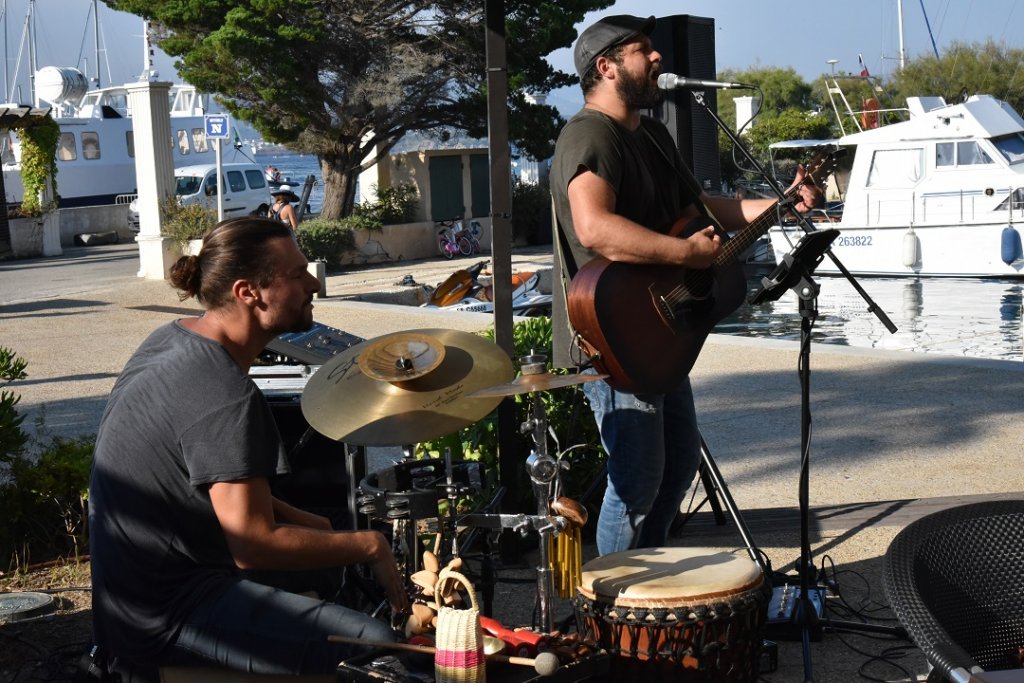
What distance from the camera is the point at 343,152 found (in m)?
25.6

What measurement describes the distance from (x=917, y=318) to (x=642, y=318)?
1471 cm

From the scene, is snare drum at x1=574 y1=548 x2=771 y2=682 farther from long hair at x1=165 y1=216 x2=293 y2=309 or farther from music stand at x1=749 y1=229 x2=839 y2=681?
long hair at x1=165 y1=216 x2=293 y2=309

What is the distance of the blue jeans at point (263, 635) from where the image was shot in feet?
10.0

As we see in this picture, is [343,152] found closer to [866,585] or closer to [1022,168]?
[1022,168]

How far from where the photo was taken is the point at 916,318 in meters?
17.7

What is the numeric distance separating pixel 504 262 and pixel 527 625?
151 centimetres

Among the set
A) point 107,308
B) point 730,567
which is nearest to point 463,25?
point 107,308

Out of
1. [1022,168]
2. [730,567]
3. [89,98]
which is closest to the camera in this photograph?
[730,567]

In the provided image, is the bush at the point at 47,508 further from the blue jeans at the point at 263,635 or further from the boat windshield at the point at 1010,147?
the boat windshield at the point at 1010,147

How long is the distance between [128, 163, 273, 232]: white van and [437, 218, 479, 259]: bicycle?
22.8 ft

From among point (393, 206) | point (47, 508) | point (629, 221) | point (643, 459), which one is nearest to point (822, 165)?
point (629, 221)

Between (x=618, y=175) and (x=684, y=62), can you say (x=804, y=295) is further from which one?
(x=684, y=62)

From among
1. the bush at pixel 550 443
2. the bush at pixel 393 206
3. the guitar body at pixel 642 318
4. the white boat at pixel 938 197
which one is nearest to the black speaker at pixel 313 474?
the bush at pixel 550 443

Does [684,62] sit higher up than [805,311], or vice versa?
[684,62]
